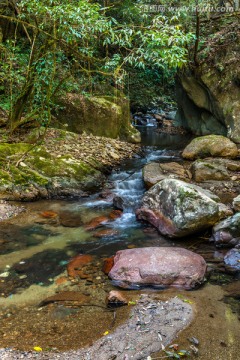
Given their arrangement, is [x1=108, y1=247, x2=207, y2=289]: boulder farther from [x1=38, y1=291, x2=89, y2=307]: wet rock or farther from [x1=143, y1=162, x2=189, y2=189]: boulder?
[x1=143, y1=162, x2=189, y2=189]: boulder

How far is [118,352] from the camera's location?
7.82ft

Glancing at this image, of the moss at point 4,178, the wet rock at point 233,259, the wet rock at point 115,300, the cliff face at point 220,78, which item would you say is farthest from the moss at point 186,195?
the cliff face at point 220,78

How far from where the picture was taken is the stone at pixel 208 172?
288 inches

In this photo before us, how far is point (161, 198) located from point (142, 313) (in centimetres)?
250

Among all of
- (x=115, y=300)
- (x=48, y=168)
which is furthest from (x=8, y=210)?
(x=115, y=300)

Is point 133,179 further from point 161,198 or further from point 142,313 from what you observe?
point 142,313

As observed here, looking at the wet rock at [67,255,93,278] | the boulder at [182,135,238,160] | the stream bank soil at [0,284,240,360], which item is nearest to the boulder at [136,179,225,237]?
the wet rock at [67,255,93,278]

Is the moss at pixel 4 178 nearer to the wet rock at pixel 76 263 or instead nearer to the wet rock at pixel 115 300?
the wet rock at pixel 76 263

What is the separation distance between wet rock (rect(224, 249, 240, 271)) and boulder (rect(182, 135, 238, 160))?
523 cm

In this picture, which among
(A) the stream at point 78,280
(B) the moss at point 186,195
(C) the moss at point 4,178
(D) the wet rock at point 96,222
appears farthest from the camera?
(C) the moss at point 4,178

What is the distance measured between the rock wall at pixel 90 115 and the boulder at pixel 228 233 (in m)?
7.15

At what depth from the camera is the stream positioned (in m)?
2.61

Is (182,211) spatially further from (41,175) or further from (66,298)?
(41,175)

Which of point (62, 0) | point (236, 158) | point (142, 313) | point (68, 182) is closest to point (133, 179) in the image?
point (68, 182)
